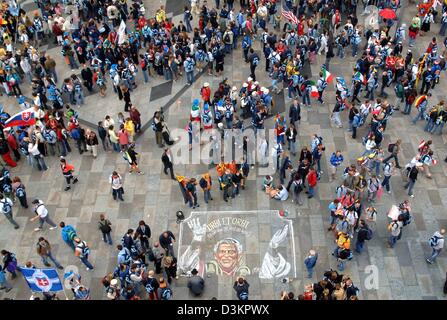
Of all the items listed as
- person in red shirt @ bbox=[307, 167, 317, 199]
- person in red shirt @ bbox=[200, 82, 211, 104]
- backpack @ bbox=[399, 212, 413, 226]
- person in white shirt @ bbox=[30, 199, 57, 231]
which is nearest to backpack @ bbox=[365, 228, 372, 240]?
backpack @ bbox=[399, 212, 413, 226]

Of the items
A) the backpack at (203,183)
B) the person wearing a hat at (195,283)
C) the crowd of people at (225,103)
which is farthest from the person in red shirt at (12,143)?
the person wearing a hat at (195,283)

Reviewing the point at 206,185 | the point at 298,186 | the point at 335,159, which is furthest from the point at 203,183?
the point at 335,159

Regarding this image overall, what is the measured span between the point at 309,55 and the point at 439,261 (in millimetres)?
13112

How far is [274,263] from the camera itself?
60.4ft

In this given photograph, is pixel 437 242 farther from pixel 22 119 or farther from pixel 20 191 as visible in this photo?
pixel 22 119

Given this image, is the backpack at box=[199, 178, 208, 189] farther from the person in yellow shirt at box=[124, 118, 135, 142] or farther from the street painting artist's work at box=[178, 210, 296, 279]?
the person in yellow shirt at box=[124, 118, 135, 142]

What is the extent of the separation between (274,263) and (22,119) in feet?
39.3

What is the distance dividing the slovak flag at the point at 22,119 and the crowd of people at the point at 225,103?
317 mm

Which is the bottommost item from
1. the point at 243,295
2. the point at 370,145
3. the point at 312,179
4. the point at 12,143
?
the point at 243,295

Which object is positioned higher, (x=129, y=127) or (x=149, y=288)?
(x=129, y=127)

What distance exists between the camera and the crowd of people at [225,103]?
58.6 feet

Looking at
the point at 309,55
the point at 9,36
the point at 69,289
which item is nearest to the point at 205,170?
the point at 69,289

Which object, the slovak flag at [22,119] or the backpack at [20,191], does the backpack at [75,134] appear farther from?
the backpack at [20,191]

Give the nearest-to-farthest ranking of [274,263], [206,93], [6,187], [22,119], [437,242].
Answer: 1. [437,242]
2. [274,263]
3. [6,187]
4. [22,119]
5. [206,93]
